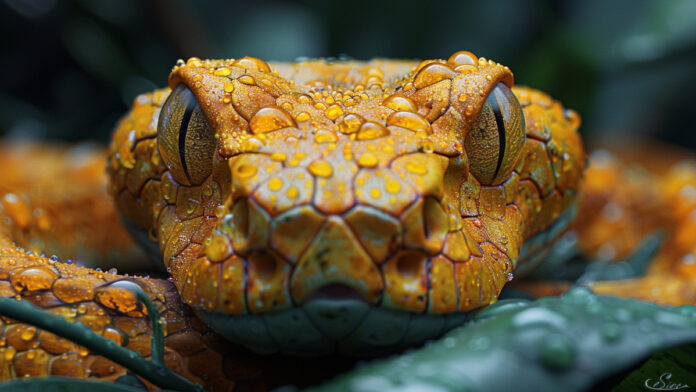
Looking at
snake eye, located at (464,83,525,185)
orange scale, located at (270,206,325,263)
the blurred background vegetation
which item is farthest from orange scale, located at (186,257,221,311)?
the blurred background vegetation

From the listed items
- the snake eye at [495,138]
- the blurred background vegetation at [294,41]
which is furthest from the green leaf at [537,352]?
the blurred background vegetation at [294,41]

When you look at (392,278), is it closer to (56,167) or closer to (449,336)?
(449,336)

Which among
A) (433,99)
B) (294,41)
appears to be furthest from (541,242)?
(294,41)

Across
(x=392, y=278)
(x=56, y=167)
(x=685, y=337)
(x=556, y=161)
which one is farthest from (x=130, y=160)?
(x=56, y=167)

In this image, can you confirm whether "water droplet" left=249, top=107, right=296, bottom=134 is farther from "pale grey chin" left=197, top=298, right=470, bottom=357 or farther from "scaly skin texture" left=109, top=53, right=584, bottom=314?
"pale grey chin" left=197, top=298, right=470, bottom=357

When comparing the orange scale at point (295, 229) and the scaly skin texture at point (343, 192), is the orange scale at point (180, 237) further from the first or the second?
the orange scale at point (295, 229)
